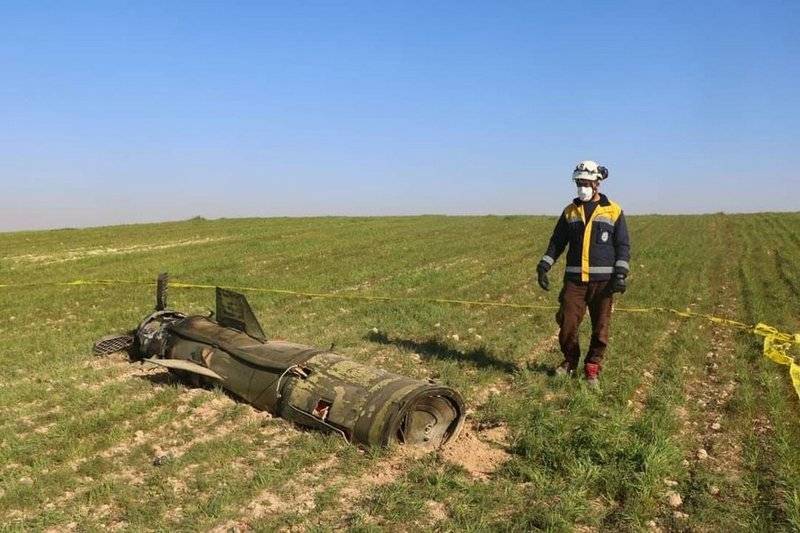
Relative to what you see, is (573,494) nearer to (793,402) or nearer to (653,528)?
(653,528)

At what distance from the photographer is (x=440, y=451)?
4738 millimetres

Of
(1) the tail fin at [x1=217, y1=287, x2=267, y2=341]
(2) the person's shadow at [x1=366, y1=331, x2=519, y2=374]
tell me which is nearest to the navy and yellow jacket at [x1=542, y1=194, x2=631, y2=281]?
(2) the person's shadow at [x1=366, y1=331, x2=519, y2=374]

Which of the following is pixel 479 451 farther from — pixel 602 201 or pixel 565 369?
pixel 602 201

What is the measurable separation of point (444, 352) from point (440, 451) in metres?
3.07

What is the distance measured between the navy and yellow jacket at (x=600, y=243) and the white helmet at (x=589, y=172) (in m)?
0.29

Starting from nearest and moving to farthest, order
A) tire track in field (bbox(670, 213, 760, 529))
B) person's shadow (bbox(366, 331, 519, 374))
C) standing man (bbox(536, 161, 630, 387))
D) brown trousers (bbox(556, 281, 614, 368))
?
tire track in field (bbox(670, 213, 760, 529)) < standing man (bbox(536, 161, 630, 387)) < brown trousers (bbox(556, 281, 614, 368)) < person's shadow (bbox(366, 331, 519, 374))

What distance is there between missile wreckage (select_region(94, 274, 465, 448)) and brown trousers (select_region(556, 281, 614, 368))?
6.76 feet

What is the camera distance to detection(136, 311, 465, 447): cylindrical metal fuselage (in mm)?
4660

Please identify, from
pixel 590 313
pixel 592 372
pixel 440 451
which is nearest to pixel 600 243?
pixel 590 313

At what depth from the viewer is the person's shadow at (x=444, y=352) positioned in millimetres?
7223

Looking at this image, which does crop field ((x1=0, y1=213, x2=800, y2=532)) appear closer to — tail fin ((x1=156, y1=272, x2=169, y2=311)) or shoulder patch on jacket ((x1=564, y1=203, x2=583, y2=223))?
tail fin ((x1=156, y1=272, x2=169, y2=311))

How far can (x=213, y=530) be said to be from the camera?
3.69 m

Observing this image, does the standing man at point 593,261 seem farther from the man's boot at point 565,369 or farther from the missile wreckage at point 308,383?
the missile wreckage at point 308,383

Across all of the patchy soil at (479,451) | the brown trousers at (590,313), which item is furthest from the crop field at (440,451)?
the brown trousers at (590,313)
